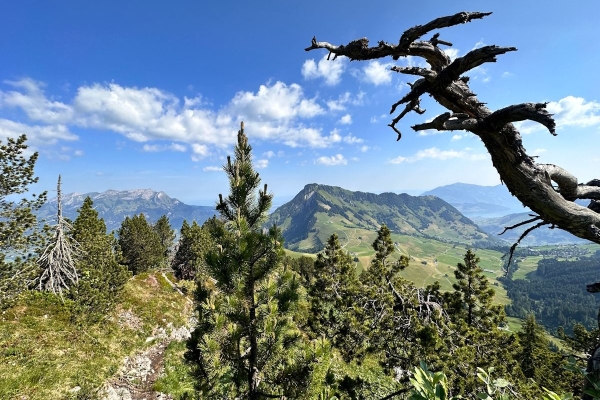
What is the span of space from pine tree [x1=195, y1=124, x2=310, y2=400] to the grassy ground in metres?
10.3

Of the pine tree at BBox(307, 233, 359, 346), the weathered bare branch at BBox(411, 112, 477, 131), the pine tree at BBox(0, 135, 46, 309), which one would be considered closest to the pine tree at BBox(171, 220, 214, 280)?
the pine tree at BBox(307, 233, 359, 346)

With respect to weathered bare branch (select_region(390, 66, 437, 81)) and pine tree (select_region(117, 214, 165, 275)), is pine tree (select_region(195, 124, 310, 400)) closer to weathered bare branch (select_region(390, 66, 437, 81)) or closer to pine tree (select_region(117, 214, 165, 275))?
weathered bare branch (select_region(390, 66, 437, 81))

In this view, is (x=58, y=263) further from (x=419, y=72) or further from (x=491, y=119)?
(x=491, y=119)

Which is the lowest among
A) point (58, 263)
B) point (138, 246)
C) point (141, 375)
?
point (141, 375)

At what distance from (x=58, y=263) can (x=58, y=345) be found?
5.43m

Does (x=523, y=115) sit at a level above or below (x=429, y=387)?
above

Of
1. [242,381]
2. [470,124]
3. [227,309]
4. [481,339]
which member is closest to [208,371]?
[242,381]

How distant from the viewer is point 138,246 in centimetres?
5619

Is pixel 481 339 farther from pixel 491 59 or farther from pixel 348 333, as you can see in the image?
pixel 491 59

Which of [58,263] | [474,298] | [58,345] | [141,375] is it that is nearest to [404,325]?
[474,298]

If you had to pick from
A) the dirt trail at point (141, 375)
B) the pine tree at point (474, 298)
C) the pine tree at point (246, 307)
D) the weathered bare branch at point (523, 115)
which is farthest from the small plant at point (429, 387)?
the pine tree at point (474, 298)

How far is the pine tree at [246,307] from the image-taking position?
22.4 feet

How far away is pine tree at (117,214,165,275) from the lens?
5531 cm

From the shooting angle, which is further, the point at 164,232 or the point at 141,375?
the point at 164,232
